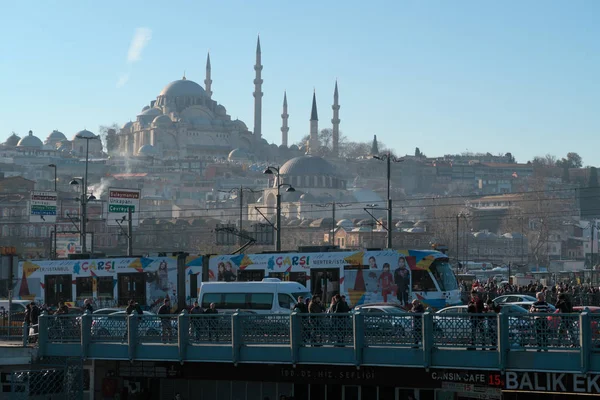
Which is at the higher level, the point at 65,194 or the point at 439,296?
the point at 65,194

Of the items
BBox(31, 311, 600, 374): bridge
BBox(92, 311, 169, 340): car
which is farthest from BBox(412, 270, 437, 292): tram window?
BBox(31, 311, 600, 374): bridge

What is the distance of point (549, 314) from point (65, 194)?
103m

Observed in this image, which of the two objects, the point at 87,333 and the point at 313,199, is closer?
the point at 87,333

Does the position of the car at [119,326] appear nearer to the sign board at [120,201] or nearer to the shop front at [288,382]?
the shop front at [288,382]

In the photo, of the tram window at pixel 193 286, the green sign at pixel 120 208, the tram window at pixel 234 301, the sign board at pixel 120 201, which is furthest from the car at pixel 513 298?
the green sign at pixel 120 208

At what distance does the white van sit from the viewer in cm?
2716

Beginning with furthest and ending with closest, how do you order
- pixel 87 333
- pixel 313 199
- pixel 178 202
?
pixel 178 202 → pixel 313 199 → pixel 87 333

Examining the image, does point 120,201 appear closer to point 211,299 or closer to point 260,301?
point 211,299

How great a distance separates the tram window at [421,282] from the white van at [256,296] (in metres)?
3.69

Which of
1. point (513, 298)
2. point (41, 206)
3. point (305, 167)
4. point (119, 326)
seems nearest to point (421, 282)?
point (513, 298)

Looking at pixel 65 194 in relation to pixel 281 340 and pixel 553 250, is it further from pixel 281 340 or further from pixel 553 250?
pixel 281 340

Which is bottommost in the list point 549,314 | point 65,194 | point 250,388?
point 250,388

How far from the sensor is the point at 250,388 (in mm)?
20469

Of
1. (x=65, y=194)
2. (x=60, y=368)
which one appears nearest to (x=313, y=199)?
(x=65, y=194)
